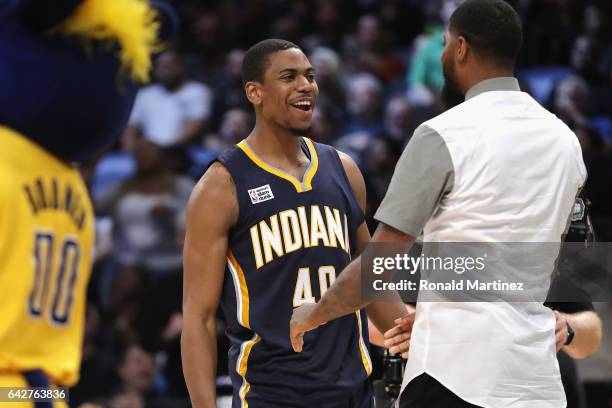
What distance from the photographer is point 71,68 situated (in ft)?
9.37

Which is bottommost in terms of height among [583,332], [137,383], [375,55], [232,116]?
[137,383]

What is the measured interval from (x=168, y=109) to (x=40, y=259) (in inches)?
266

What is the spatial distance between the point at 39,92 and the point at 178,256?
16.7 ft

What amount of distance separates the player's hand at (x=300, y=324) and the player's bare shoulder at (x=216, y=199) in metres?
0.48

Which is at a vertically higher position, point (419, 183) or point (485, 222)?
point (419, 183)

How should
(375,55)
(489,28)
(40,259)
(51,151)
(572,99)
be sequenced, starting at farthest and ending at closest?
(375,55), (572,99), (489,28), (51,151), (40,259)

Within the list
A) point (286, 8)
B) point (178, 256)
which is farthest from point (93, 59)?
point (286, 8)

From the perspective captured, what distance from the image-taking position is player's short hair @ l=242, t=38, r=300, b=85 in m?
4.23

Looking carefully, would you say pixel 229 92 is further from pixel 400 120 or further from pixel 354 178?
pixel 354 178

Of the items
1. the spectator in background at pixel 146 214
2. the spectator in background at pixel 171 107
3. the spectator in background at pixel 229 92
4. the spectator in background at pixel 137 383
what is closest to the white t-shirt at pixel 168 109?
the spectator in background at pixel 171 107

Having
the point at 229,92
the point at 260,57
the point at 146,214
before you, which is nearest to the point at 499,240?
the point at 260,57

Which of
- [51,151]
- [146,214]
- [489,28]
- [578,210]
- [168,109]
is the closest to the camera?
[51,151]

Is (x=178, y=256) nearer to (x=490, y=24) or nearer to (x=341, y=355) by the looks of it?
(x=341, y=355)

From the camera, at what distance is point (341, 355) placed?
12.9 feet
